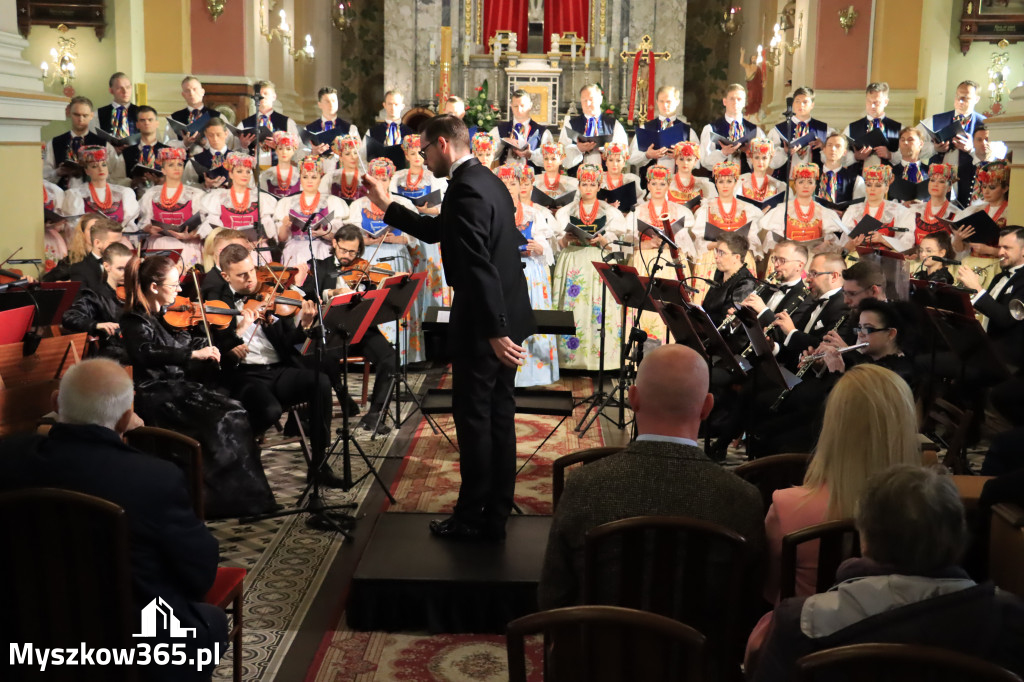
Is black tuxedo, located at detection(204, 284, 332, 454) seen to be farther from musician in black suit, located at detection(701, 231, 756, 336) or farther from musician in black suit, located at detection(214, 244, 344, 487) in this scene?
musician in black suit, located at detection(701, 231, 756, 336)

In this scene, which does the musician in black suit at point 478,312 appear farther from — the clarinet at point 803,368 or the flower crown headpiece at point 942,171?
the flower crown headpiece at point 942,171

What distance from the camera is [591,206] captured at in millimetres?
8164

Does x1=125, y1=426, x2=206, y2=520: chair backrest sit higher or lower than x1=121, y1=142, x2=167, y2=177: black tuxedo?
lower

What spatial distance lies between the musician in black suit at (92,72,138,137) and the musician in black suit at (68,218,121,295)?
4350 mm

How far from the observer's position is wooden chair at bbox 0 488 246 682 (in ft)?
7.36

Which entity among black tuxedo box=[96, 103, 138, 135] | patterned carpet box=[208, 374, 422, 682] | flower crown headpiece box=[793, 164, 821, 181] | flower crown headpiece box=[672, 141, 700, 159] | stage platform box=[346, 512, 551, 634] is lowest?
patterned carpet box=[208, 374, 422, 682]

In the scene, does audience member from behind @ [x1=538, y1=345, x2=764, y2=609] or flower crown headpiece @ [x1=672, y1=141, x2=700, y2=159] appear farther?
flower crown headpiece @ [x1=672, y1=141, x2=700, y2=159]

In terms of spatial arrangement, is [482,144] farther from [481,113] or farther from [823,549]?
[823,549]

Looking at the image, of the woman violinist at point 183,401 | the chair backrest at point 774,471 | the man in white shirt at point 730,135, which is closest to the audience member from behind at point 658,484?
the chair backrest at point 774,471

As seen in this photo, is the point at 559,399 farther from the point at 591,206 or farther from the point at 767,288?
the point at 591,206

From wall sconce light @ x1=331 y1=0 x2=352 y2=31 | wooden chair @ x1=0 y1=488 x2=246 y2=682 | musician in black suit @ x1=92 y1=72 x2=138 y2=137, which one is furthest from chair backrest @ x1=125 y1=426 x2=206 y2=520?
Result: wall sconce light @ x1=331 y1=0 x2=352 y2=31

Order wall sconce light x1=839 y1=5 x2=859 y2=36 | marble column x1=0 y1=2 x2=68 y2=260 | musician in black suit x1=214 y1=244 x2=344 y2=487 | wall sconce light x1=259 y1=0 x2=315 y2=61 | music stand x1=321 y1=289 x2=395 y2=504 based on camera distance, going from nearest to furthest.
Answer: music stand x1=321 y1=289 x2=395 y2=504 < musician in black suit x1=214 y1=244 x2=344 y2=487 < marble column x1=0 y1=2 x2=68 y2=260 < wall sconce light x1=839 y1=5 x2=859 y2=36 < wall sconce light x1=259 y1=0 x2=315 y2=61

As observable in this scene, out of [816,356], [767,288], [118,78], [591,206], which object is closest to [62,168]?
[118,78]

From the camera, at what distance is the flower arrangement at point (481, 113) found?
42.4 ft
